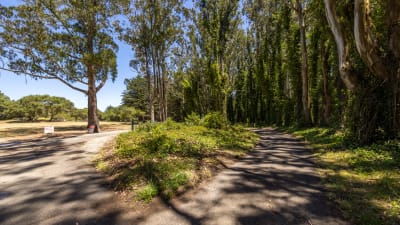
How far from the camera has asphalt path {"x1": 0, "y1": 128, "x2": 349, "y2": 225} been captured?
2.49m

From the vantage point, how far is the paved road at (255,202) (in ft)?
8.05

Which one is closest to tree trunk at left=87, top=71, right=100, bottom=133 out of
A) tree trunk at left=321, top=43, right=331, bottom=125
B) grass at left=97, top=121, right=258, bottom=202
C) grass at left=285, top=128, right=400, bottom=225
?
grass at left=97, top=121, right=258, bottom=202

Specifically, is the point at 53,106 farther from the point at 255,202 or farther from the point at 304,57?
the point at 255,202

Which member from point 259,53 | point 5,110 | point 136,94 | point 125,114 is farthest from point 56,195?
point 5,110

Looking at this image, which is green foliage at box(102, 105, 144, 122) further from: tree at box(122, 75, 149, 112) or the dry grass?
the dry grass

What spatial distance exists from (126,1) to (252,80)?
17.3 metres

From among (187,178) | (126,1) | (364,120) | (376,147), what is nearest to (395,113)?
(364,120)

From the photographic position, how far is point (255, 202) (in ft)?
9.48

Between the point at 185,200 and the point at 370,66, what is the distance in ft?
21.0

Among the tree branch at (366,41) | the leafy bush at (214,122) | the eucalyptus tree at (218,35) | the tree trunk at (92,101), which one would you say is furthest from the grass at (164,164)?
the tree trunk at (92,101)

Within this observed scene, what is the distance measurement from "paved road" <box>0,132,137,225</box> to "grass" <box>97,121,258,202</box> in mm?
362

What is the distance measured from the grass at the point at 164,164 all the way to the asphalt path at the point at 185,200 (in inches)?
9.5

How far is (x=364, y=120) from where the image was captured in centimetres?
570

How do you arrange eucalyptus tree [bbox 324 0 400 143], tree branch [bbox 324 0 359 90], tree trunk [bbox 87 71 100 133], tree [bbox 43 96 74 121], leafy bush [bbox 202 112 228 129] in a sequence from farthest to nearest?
tree [bbox 43 96 74 121], tree trunk [bbox 87 71 100 133], leafy bush [bbox 202 112 228 129], tree branch [bbox 324 0 359 90], eucalyptus tree [bbox 324 0 400 143]
